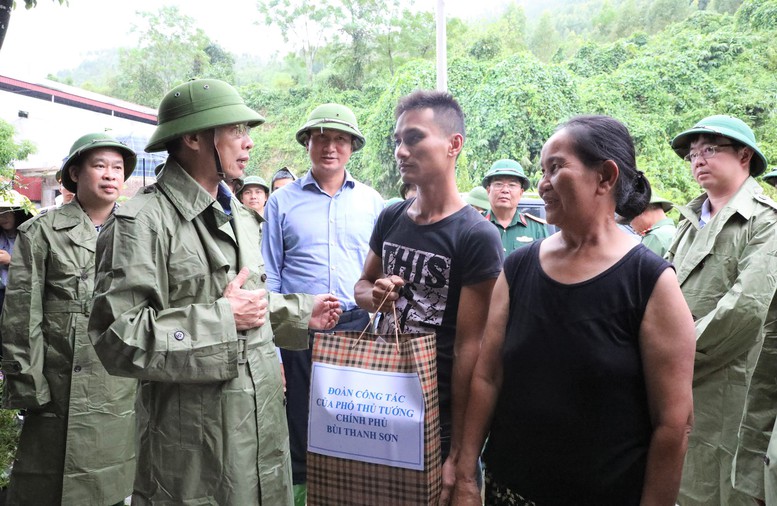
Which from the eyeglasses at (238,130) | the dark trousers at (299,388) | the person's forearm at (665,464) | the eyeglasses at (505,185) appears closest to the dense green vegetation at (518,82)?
the eyeglasses at (505,185)

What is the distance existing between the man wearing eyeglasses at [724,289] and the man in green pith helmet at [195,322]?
2003 millimetres

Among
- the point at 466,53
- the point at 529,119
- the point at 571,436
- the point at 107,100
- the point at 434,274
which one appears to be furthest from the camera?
the point at 107,100

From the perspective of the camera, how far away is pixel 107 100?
24234 millimetres

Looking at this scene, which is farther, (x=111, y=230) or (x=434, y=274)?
(x=434, y=274)

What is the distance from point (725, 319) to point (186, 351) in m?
2.32

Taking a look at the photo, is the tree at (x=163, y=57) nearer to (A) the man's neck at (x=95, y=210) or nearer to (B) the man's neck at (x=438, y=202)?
(A) the man's neck at (x=95, y=210)

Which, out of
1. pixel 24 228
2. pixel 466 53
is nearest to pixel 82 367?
pixel 24 228

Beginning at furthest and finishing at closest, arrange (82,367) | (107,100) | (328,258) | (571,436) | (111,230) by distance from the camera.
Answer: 1. (107,100)
2. (328,258)
3. (82,367)
4. (111,230)
5. (571,436)

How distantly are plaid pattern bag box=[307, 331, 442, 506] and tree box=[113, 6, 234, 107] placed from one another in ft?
88.3

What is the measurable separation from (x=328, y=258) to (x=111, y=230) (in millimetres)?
1748

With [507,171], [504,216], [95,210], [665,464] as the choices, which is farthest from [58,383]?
[507,171]

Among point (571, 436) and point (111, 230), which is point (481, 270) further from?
point (111, 230)

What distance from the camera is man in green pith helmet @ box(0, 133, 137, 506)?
3.21 m

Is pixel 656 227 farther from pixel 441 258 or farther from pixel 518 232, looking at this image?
pixel 441 258
